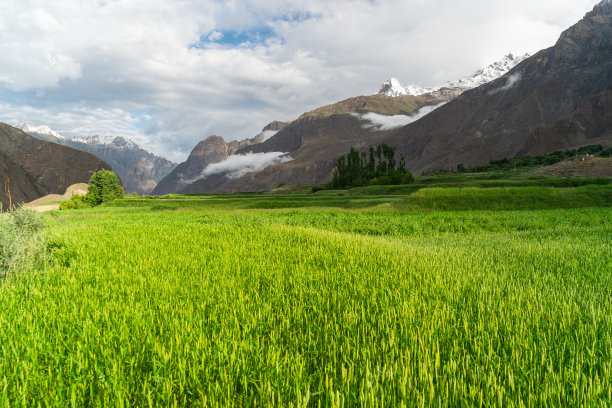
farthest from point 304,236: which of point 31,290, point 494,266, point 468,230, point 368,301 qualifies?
point 468,230

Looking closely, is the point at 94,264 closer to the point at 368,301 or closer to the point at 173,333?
the point at 173,333

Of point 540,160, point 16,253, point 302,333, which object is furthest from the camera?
point 540,160

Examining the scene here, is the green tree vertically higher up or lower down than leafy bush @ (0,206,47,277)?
higher up

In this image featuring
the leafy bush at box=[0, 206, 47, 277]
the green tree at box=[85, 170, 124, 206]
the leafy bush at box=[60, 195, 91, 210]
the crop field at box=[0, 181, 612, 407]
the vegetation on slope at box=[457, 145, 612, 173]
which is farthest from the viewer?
the vegetation on slope at box=[457, 145, 612, 173]

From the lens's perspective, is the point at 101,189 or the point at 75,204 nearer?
the point at 75,204

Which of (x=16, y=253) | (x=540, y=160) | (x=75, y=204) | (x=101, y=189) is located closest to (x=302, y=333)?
(x=16, y=253)

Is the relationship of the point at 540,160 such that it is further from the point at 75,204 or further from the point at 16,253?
the point at 75,204

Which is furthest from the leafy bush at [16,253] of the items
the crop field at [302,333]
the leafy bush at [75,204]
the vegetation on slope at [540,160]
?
the vegetation on slope at [540,160]

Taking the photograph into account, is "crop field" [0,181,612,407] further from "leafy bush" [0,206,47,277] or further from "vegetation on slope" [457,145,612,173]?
"vegetation on slope" [457,145,612,173]

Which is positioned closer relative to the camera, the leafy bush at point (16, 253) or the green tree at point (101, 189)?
the leafy bush at point (16, 253)

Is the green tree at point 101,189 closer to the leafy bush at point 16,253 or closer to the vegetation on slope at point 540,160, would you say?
the leafy bush at point 16,253

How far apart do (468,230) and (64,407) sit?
21.7m

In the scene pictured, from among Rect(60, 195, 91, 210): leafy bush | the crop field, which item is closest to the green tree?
Rect(60, 195, 91, 210): leafy bush

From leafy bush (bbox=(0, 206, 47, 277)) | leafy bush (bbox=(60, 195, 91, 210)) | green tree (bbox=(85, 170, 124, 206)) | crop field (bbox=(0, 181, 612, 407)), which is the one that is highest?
green tree (bbox=(85, 170, 124, 206))
